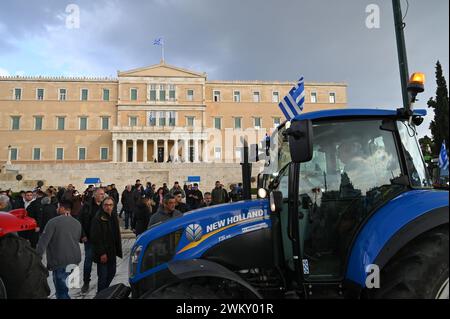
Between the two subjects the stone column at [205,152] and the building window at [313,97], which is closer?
the stone column at [205,152]

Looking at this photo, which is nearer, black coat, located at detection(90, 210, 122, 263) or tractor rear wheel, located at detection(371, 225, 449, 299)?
tractor rear wheel, located at detection(371, 225, 449, 299)

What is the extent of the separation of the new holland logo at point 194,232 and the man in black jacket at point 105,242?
295cm

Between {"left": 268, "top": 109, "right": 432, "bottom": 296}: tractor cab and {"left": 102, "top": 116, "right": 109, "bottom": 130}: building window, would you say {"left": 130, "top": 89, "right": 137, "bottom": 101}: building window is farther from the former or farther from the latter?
{"left": 268, "top": 109, "right": 432, "bottom": 296}: tractor cab

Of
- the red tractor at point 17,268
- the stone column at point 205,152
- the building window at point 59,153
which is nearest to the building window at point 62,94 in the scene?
the building window at point 59,153

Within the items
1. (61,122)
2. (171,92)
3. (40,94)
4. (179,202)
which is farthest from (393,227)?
(40,94)

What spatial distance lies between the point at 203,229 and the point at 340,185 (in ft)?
4.10

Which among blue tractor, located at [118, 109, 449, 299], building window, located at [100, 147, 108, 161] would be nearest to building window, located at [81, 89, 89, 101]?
building window, located at [100, 147, 108, 161]

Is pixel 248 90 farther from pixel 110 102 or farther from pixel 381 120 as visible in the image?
pixel 381 120

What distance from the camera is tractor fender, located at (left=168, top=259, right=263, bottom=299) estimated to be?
2.41 metres

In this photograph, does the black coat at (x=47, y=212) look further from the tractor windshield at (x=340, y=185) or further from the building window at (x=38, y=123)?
the building window at (x=38, y=123)

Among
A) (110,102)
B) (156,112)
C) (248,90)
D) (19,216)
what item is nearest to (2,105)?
(110,102)

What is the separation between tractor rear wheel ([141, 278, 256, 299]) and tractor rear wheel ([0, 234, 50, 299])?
1546 millimetres

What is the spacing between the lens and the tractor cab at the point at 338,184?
110 inches

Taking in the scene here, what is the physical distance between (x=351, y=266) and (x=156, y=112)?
5337cm
